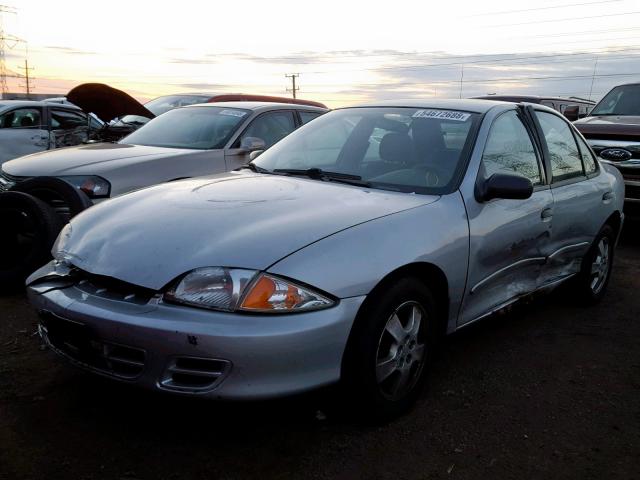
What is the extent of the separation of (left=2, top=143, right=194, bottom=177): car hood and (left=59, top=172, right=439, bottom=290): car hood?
90.1 inches

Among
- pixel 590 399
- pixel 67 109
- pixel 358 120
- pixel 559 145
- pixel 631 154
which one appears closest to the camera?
pixel 590 399

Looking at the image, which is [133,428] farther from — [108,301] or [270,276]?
[270,276]

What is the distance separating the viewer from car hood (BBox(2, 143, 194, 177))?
18.1ft

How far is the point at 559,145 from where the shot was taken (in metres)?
4.48

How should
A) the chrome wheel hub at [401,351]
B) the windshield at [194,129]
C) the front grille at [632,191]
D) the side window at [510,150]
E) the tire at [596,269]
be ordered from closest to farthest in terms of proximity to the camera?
the chrome wheel hub at [401,351], the side window at [510,150], the tire at [596,269], the windshield at [194,129], the front grille at [632,191]

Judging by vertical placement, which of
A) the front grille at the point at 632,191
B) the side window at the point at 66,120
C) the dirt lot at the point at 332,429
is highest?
the side window at the point at 66,120

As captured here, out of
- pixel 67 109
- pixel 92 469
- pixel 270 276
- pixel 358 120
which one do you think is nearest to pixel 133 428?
pixel 92 469

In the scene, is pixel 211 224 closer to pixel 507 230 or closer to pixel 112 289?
pixel 112 289

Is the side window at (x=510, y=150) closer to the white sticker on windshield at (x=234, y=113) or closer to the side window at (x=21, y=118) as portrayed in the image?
the white sticker on windshield at (x=234, y=113)

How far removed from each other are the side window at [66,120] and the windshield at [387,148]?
7147mm

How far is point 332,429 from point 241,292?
0.90 metres

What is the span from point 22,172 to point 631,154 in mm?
6854

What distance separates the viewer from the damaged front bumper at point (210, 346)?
7.97 ft

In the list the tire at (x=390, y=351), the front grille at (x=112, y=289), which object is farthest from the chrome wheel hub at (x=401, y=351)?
the front grille at (x=112, y=289)
